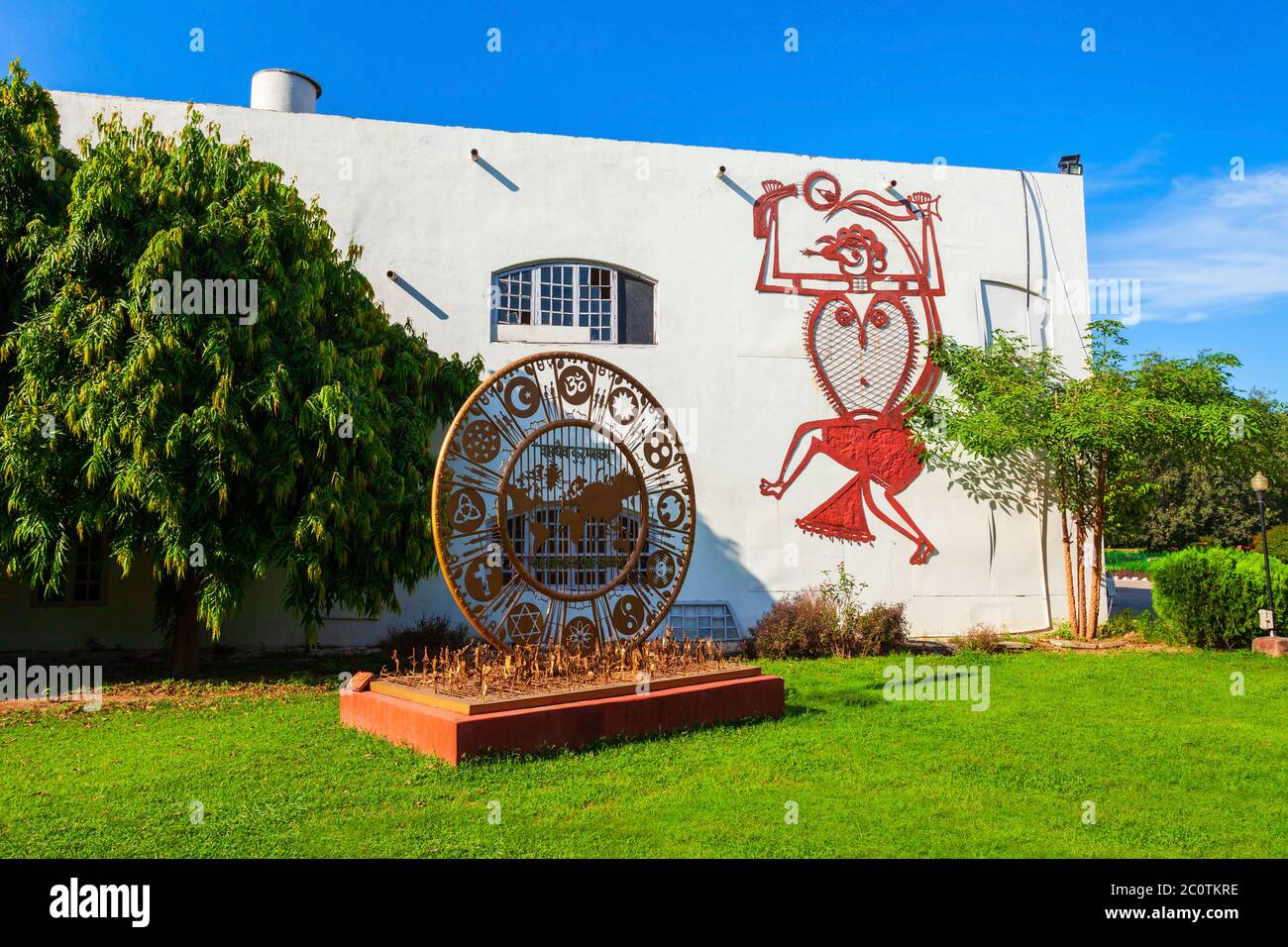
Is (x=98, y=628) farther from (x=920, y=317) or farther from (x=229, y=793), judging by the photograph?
(x=920, y=317)

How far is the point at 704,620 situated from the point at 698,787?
25.1 ft

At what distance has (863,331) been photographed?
1500cm

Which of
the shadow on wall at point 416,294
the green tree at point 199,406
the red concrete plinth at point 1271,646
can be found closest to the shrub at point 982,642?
the red concrete plinth at point 1271,646

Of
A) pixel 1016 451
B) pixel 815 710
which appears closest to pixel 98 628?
pixel 815 710

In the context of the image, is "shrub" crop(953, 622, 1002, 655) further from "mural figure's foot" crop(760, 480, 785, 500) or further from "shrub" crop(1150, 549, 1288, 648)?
"mural figure's foot" crop(760, 480, 785, 500)

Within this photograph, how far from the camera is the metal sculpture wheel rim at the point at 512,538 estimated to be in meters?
8.04

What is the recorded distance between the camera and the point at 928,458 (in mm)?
14977

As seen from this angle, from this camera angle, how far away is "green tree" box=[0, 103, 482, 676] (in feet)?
32.0

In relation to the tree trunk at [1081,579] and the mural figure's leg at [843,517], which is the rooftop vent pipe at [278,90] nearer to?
the mural figure's leg at [843,517]

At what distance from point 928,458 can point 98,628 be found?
11996 millimetres

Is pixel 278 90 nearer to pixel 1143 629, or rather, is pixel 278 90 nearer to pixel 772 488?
pixel 772 488

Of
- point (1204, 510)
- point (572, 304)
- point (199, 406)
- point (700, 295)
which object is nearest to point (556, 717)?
point (199, 406)

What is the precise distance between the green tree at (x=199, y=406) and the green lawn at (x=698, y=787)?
176cm

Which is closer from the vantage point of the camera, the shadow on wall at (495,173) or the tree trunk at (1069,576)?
the shadow on wall at (495,173)
